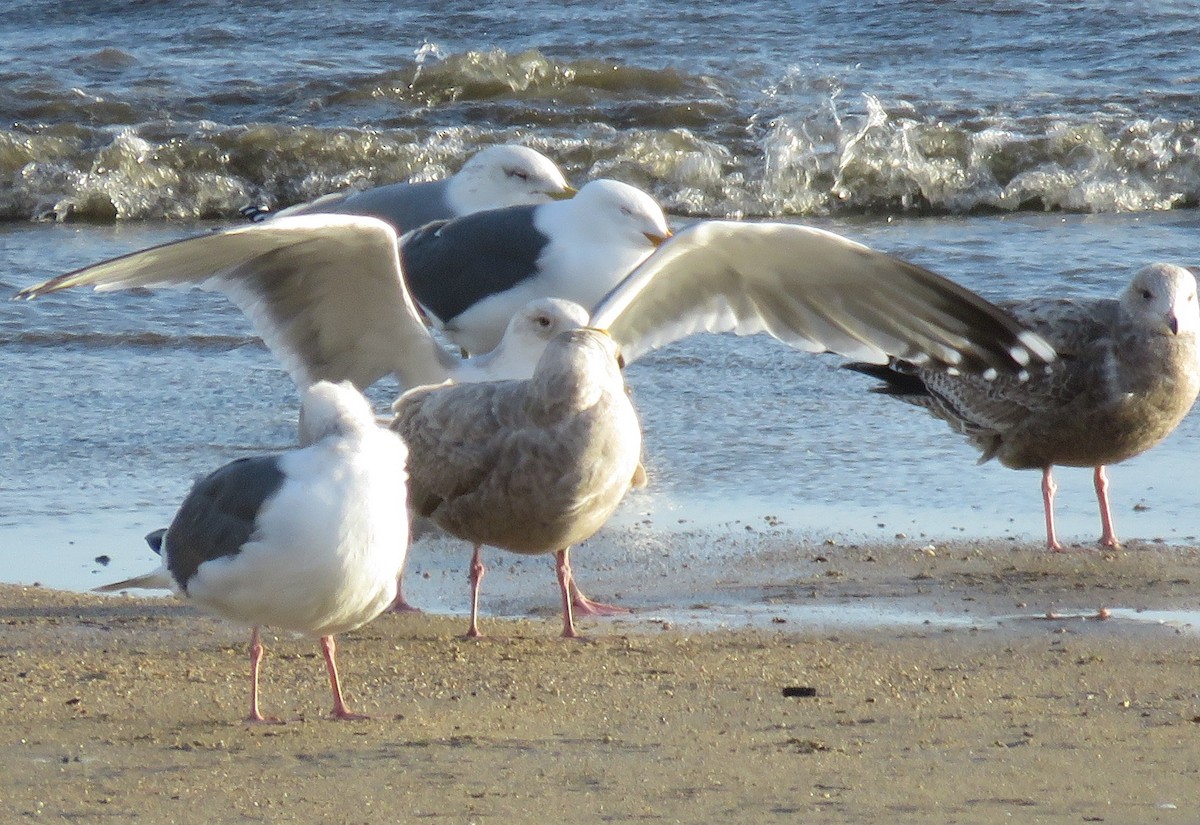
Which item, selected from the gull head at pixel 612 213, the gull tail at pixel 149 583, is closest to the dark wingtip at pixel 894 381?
the gull head at pixel 612 213

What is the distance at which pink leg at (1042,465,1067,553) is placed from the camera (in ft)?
17.4

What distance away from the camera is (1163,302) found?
582 centimetres

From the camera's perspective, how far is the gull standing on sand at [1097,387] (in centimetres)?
577

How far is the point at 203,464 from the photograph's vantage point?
20.2 feet

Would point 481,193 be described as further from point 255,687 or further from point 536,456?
point 255,687

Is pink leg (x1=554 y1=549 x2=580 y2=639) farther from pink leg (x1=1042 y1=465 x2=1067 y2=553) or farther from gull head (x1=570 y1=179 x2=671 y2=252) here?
gull head (x1=570 y1=179 x2=671 y2=252)

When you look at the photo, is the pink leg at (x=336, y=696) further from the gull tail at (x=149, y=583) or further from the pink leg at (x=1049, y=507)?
the pink leg at (x=1049, y=507)

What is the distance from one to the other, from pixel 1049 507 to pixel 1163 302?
2.70 feet

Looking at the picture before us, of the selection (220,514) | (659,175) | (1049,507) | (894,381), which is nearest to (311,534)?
(220,514)

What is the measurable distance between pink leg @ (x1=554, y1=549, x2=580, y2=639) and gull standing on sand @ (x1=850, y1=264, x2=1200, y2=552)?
174cm

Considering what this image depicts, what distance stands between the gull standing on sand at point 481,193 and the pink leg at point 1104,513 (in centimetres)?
274

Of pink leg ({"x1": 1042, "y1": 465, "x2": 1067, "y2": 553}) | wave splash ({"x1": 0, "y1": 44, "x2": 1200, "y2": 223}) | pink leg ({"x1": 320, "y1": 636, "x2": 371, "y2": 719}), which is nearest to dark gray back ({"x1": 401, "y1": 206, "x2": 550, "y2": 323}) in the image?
pink leg ({"x1": 1042, "y1": 465, "x2": 1067, "y2": 553})

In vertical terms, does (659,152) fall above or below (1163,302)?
below

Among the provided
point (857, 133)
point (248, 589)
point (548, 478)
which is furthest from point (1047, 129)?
point (248, 589)
